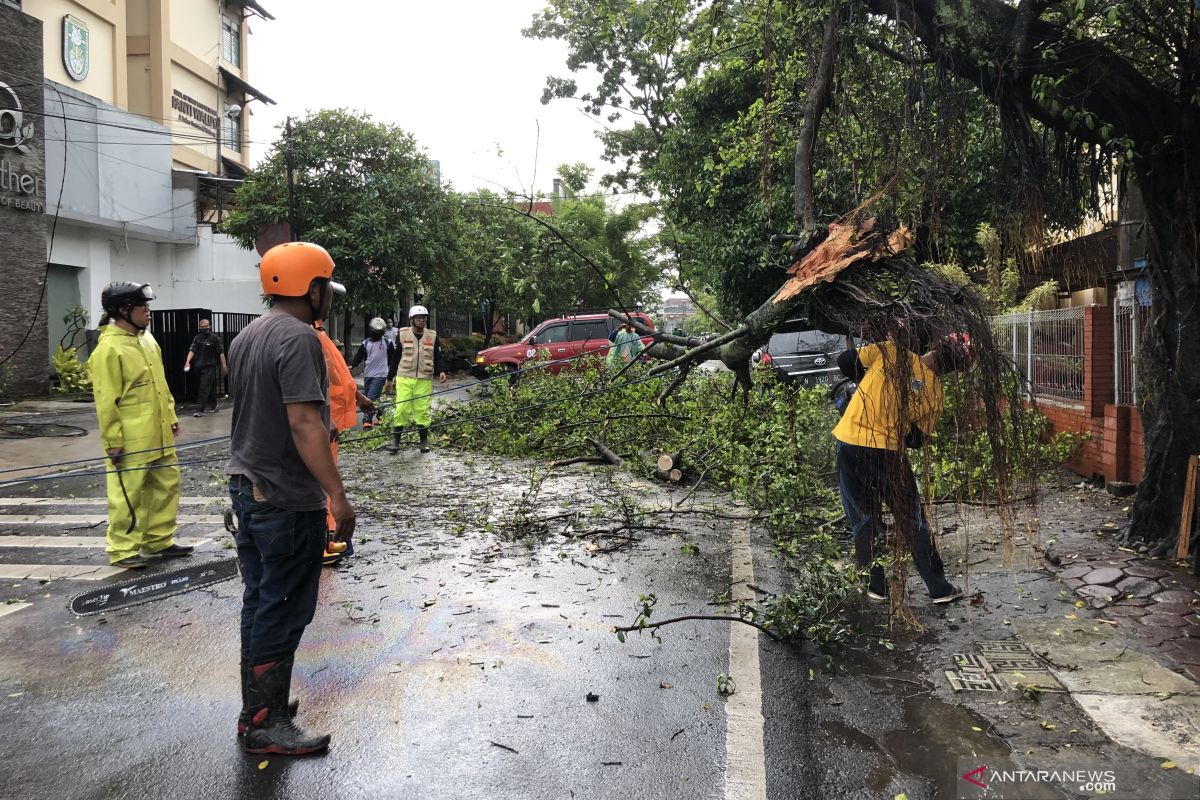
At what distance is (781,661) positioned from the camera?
398cm

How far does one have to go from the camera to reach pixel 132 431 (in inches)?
229

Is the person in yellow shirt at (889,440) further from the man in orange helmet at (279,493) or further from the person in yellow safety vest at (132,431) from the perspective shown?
the person in yellow safety vest at (132,431)

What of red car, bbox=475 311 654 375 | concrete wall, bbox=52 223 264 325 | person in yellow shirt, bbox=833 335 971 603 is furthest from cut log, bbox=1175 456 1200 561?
concrete wall, bbox=52 223 264 325

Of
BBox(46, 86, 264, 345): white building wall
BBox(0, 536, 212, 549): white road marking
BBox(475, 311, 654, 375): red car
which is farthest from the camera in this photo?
BBox(475, 311, 654, 375): red car

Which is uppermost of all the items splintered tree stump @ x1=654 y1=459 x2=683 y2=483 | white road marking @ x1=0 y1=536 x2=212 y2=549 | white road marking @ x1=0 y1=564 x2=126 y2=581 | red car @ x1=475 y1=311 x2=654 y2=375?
red car @ x1=475 y1=311 x2=654 y2=375

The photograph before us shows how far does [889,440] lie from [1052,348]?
672 cm

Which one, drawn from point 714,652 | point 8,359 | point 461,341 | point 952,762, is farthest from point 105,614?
point 461,341

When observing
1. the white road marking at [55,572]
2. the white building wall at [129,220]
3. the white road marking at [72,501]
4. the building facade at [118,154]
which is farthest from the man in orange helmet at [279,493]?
the white building wall at [129,220]

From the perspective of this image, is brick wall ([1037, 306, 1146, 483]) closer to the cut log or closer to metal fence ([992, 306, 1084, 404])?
metal fence ([992, 306, 1084, 404])

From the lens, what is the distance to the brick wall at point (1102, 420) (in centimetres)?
773

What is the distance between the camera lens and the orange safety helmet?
3.29m

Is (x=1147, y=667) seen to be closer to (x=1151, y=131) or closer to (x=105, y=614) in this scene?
(x=1151, y=131)

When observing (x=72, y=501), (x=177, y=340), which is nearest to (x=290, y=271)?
(x=72, y=501)

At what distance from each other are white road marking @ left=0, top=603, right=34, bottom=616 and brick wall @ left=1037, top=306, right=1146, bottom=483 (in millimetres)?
8881
